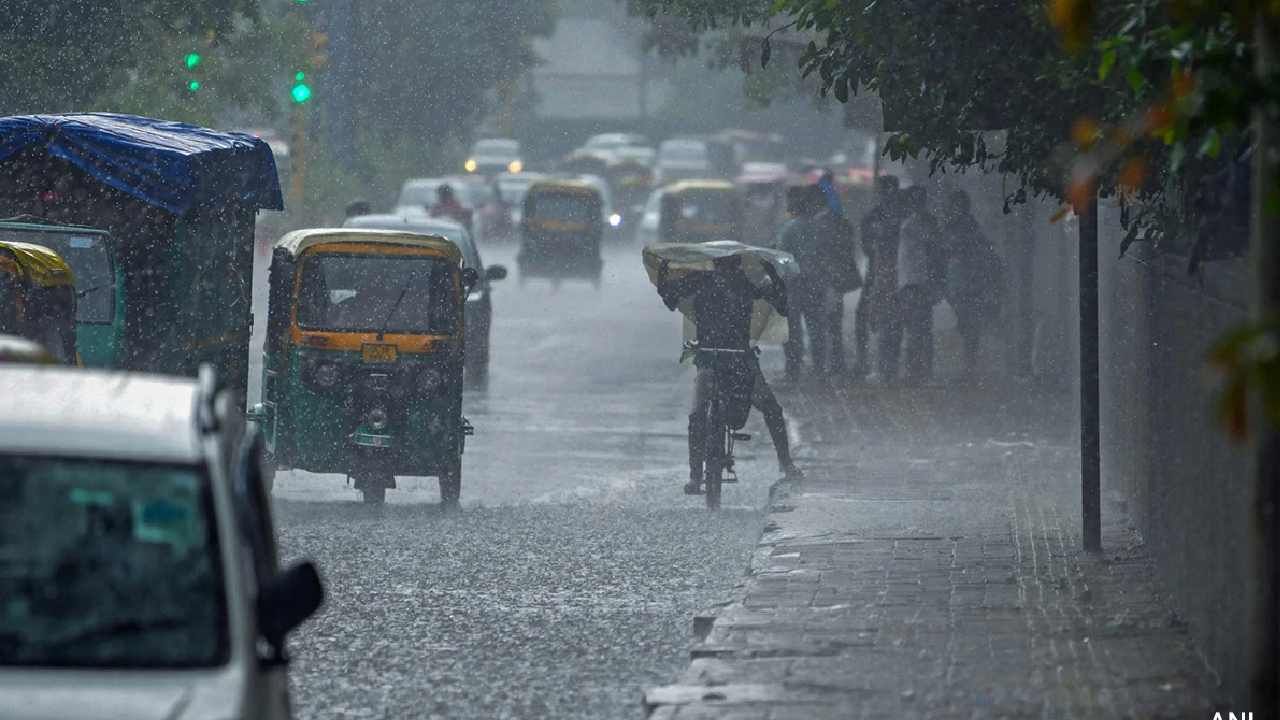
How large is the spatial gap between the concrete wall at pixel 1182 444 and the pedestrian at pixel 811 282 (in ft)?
27.8

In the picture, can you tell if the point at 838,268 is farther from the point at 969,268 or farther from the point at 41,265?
the point at 41,265

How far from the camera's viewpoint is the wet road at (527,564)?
348 inches

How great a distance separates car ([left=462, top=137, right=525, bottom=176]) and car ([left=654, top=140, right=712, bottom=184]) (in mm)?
4907

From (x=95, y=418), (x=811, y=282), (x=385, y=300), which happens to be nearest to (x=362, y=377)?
(x=385, y=300)

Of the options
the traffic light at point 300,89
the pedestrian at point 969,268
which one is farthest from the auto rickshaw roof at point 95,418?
the traffic light at point 300,89

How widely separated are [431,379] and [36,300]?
3.14 metres

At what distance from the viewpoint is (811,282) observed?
2284 cm

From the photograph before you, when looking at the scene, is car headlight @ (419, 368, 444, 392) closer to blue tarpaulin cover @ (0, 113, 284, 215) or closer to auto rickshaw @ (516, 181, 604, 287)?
blue tarpaulin cover @ (0, 113, 284, 215)

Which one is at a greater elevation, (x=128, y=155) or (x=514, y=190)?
(x=128, y=155)

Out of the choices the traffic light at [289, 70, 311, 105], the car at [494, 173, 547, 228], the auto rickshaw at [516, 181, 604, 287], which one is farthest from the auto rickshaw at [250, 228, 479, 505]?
the car at [494, 173, 547, 228]

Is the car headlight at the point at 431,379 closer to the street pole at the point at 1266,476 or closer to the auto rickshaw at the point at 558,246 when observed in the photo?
the street pole at the point at 1266,476

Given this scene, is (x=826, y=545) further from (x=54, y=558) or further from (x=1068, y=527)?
(x=54, y=558)

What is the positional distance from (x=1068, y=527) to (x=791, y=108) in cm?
8311

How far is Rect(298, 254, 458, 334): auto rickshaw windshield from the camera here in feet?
47.8
